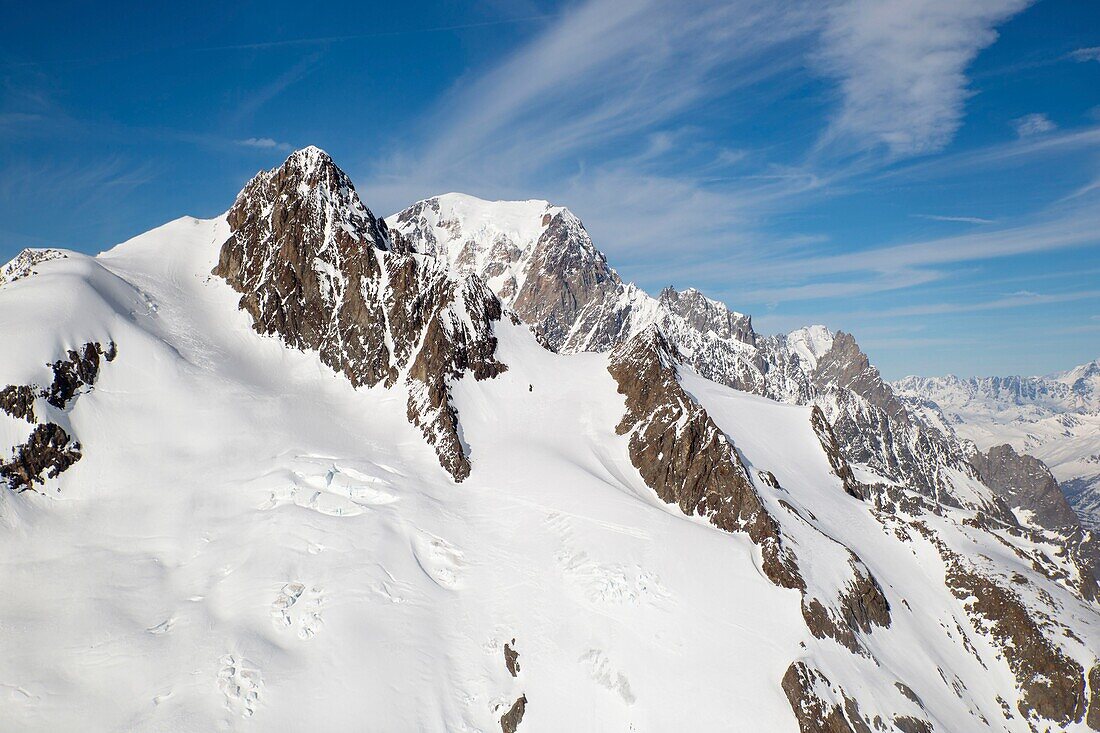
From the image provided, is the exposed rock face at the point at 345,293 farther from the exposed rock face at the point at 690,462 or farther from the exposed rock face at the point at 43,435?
the exposed rock face at the point at 43,435

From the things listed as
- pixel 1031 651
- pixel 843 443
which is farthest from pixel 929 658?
pixel 843 443

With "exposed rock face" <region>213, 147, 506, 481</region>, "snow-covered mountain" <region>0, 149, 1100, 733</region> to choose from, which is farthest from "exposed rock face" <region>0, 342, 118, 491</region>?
"exposed rock face" <region>213, 147, 506, 481</region>

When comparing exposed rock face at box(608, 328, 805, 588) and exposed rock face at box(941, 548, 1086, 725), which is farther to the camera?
exposed rock face at box(608, 328, 805, 588)

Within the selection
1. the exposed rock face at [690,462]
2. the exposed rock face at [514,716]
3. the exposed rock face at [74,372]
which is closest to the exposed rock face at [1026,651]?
the exposed rock face at [690,462]

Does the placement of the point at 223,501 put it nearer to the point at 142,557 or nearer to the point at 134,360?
the point at 142,557

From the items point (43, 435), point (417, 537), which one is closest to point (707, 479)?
point (417, 537)

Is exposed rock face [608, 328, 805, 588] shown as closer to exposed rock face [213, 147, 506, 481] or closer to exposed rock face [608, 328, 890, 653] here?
exposed rock face [608, 328, 890, 653]

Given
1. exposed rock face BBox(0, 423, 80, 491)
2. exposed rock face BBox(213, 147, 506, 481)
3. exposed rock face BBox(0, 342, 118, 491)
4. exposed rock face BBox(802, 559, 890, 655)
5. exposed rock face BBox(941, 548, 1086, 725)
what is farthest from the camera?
exposed rock face BBox(213, 147, 506, 481)
